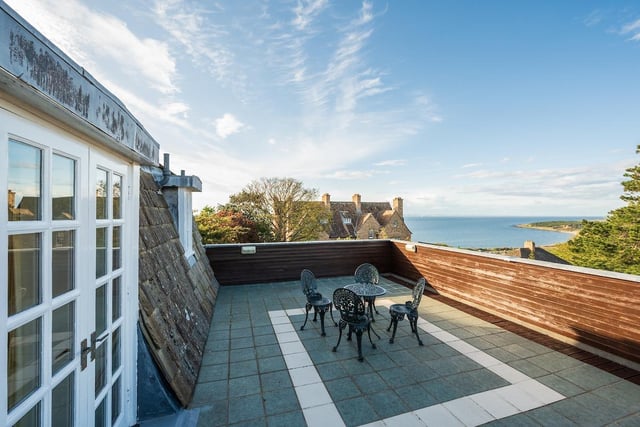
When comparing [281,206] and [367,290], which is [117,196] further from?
[281,206]

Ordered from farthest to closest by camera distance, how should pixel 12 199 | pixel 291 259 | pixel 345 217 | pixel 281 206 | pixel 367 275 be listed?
pixel 345 217, pixel 281 206, pixel 291 259, pixel 367 275, pixel 12 199

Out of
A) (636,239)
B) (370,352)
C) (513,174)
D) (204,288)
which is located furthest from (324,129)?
(513,174)

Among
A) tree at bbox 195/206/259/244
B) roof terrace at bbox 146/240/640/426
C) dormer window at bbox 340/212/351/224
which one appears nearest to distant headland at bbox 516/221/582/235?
dormer window at bbox 340/212/351/224

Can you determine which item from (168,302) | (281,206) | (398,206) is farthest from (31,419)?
(398,206)

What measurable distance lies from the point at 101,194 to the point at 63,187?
16.3 inches

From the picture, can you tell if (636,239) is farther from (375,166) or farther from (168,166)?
(168,166)

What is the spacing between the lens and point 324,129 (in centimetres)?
1009

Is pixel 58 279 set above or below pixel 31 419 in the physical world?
above

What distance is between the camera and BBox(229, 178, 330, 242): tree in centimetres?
1708

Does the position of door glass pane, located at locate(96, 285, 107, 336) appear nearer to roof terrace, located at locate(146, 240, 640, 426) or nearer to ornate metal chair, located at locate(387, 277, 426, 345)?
roof terrace, located at locate(146, 240, 640, 426)

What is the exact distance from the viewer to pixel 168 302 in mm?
2969

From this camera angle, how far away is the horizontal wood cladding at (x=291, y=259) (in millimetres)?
6820

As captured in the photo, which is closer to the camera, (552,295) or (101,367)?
(101,367)

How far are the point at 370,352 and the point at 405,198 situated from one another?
25.7m
